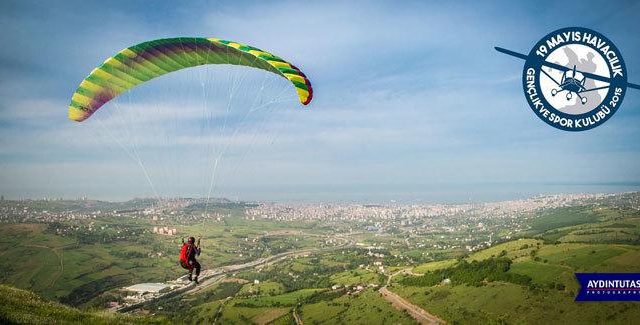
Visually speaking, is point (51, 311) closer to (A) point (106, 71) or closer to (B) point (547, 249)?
(A) point (106, 71)

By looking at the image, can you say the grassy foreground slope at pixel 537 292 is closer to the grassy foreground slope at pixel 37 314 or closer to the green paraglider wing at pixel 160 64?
the green paraglider wing at pixel 160 64

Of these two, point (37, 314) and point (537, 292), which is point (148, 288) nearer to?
point (537, 292)

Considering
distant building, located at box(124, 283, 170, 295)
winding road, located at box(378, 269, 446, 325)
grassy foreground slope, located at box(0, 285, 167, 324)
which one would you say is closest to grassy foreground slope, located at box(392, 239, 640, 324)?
winding road, located at box(378, 269, 446, 325)

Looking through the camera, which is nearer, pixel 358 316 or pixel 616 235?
pixel 358 316

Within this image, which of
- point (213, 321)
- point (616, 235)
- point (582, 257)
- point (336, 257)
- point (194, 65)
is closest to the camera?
point (194, 65)

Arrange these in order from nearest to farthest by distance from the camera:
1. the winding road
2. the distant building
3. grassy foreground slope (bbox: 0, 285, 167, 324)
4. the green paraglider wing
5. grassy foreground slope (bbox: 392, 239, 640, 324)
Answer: grassy foreground slope (bbox: 0, 285, 167, 324)
the green paraglider wing
grassy foreground slope (bbox: 392, 239, 640, 324)
the winding road
the distant building

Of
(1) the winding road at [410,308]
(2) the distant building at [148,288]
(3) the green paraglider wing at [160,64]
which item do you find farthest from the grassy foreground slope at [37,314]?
(2) the distant building at [148,288]

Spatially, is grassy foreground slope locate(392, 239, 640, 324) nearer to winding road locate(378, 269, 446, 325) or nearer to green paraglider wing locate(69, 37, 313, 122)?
winding road locate(378, 269, 446, 325)

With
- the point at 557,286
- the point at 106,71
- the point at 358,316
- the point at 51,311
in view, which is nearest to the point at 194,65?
the point at 106,71
